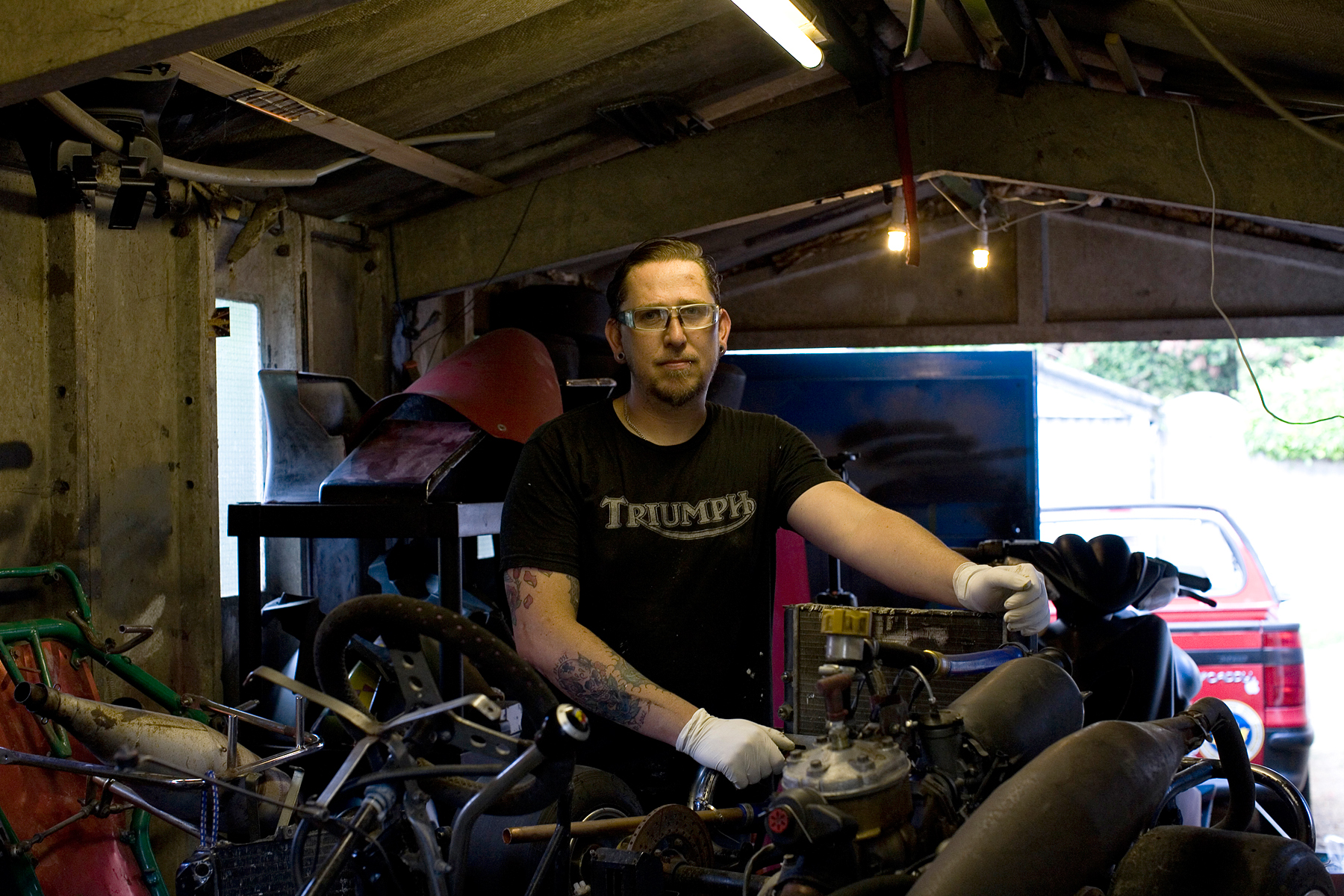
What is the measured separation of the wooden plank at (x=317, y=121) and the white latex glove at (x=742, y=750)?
184cm

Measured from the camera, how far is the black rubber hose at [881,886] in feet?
4.03

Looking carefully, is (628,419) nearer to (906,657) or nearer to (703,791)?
(703,791)

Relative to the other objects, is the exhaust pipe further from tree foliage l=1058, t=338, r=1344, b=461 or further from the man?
tree foliage l=1058, t=338, r=1344, b=461

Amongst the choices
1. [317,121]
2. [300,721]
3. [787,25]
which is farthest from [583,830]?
[317,121]

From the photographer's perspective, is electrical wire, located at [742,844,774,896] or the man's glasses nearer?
electrical wire, located at [742,844,774,896]

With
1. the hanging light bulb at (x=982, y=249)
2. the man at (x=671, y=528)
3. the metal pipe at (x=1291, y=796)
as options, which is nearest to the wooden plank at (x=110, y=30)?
the man at (x=671, y=528)

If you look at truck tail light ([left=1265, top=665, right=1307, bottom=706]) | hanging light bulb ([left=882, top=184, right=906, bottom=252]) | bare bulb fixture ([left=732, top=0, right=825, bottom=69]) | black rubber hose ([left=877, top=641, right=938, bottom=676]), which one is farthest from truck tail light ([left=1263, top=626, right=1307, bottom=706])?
black rubber hose ([left=877, top=641, right=938, bottom=676])

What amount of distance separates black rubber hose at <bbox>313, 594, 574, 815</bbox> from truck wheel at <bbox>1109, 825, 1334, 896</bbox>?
694 mm

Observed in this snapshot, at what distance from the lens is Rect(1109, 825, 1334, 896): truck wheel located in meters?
1.31

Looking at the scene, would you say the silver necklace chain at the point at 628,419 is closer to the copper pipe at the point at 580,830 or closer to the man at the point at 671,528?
the man at the point at 671,528

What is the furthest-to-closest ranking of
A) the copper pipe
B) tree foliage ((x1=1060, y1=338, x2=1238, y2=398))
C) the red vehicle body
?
tree foliage ((x1=1060, y1=338, x2=1238, y2=398))
the red vehicle body
the copper pipe

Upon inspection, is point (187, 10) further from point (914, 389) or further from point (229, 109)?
point (914, 389)

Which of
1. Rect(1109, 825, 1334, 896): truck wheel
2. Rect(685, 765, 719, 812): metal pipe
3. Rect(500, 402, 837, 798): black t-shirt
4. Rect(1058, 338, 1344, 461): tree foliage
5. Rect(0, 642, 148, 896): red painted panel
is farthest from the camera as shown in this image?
Rect(1058, 338, 1344, 461): tree foliage

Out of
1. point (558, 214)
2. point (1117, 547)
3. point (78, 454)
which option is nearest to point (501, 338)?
point (558, 214)
